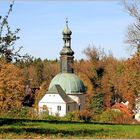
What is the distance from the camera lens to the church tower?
7544 cm

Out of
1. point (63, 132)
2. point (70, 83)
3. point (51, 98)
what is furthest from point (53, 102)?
point (63, 132)

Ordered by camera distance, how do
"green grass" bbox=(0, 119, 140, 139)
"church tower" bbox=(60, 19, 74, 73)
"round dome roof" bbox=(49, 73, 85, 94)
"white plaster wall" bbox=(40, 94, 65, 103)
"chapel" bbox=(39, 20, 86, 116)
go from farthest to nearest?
"church tower" bbox=(60, 19, 74, 73)
"round dome roof" bbox=(49, 73, 85, 94)
"white plaster wall" bbox=(40, 94, 65, 103)
"chapel" bbox=(39, 20, 86, 116)
"green grass" bbox=(0, 119, 140, 139)

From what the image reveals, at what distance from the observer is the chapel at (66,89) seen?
73.2m

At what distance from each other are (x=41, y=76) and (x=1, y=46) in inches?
4348

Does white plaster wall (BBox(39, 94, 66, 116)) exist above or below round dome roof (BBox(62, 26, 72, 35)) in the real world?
below

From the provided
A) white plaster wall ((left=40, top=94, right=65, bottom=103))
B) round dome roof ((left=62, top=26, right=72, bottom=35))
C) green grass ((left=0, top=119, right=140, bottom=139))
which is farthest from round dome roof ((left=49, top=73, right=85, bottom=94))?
green grass ((left=0, top=119, right=140, bottom=139))

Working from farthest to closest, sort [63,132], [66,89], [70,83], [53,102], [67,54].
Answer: [66,89]
[70,83]
[67,54]
[53,102]
[63,132]

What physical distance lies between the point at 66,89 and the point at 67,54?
5761mm

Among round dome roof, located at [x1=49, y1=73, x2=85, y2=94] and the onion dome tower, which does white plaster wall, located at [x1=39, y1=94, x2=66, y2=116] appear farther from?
round dome roof, located at [x1=49, y1=73, x2=85, y2=94]

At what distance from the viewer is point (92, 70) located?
251 feet

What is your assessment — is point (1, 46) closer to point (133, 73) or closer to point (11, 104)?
point (11, 104)

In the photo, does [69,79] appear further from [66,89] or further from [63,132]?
[63,132]

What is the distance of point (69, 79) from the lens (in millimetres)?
75688

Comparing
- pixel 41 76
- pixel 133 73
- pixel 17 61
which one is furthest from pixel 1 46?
pixel 41 76
